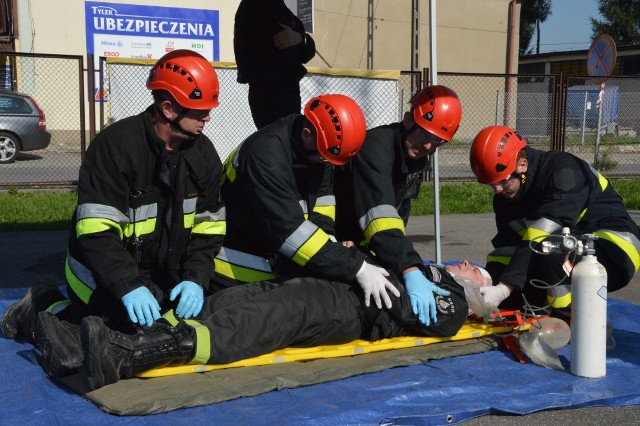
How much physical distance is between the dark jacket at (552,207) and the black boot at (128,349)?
79.4 inches

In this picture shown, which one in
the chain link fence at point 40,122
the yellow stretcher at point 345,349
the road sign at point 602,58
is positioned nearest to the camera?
the yellow stretcher at point 345,349

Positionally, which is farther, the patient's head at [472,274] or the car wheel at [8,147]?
the car wheel at [8,147]

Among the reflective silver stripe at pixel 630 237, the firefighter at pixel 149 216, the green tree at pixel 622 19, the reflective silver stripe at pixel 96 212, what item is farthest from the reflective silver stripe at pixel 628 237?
the green tree at pixel 622 19

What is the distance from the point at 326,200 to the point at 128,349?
156 cm

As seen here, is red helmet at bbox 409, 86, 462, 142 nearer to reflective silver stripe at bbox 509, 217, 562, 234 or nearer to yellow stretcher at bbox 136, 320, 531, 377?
reflective silver stripe at bbox 509, 217, 562, 234

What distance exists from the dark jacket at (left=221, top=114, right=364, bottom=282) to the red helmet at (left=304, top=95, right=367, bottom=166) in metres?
0.14

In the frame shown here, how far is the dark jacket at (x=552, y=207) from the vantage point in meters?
4.60

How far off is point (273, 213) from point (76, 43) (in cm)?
1888

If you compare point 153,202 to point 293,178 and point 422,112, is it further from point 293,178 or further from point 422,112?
point 422,112

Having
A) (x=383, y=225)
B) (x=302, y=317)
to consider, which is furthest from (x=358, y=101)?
(x=302, y=317)

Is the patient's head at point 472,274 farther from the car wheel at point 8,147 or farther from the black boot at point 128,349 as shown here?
the car wheel at point 8,147

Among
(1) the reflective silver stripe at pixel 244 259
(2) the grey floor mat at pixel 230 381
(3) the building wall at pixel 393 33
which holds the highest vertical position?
(3) the building wall at pixel 393 33

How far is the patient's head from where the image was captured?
4863 millimetres

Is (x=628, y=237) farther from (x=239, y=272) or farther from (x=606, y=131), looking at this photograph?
(x=606, y=131)
